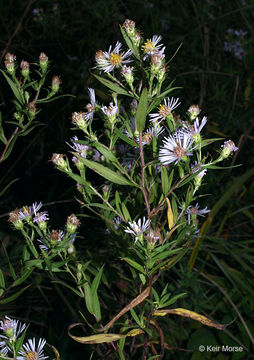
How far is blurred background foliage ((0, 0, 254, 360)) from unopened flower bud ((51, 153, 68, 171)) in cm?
37

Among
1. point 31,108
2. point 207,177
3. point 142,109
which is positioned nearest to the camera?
point 142,109

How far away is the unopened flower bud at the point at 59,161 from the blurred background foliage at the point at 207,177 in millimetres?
366

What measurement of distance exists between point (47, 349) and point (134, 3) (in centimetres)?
157

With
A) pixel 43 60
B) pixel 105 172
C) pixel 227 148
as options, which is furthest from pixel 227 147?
pixel 43 60

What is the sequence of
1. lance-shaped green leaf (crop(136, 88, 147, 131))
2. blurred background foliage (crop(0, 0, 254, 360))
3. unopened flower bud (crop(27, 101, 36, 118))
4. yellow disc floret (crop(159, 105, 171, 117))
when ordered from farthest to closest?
1. blurred background foliage (crop(0, 0, 254, 360))
2. unopened flower bud (crop(27, 101, 36, 118))
3. yellow disc floret (crop(159, 105, 171, 117))
4. lance-shaped green leaf (crop(136, 88, 147, 131))

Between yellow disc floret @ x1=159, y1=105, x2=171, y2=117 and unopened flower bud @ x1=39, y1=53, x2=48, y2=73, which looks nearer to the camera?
yellow disc floret @ x1=159, y1=105, x2=171, y2=117

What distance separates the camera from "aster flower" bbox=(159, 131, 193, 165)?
2.13 ft

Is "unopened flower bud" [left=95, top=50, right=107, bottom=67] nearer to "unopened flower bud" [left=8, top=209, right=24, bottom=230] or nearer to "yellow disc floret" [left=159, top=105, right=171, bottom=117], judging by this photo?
"yellow disc floret" [left=159, top=105, right=171, bottom=117]

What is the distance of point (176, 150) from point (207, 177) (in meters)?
0.77

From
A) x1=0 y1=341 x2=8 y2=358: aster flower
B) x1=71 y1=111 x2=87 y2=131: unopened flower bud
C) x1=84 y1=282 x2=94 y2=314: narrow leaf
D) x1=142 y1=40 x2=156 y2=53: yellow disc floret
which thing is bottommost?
x1=0 y1=341 x2=8 y2=358: aster flower

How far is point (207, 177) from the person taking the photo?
1.39 meters

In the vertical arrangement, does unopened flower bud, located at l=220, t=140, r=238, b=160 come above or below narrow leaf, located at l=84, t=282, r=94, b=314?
above

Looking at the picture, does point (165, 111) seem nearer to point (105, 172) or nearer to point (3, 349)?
point (105, 172)

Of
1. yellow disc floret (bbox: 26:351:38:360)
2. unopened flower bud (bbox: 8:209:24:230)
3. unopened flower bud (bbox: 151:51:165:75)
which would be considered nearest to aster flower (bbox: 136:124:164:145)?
unopened flower bud (bbox: 151:51:165:75)
